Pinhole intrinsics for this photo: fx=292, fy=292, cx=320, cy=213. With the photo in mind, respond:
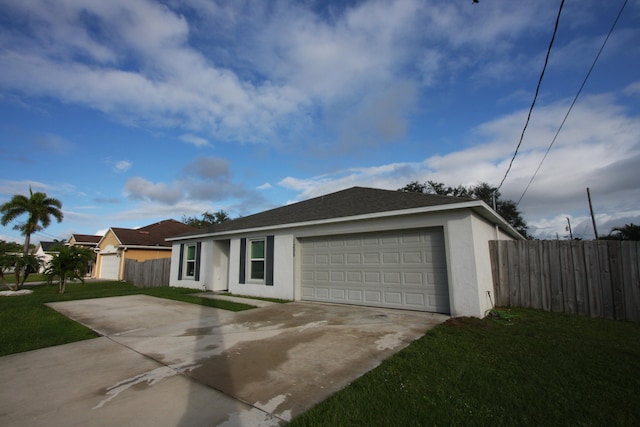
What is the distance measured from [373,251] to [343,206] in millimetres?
2157

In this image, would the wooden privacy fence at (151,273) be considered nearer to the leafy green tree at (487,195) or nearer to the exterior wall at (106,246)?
the exterior wall at (106,246)

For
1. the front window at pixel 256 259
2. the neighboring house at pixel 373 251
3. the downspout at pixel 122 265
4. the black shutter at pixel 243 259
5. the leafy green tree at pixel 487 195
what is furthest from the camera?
the leafy green tree at pixel 487 195

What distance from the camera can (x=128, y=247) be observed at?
22781mm

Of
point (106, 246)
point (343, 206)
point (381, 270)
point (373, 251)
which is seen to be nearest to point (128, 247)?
point (106, 246)

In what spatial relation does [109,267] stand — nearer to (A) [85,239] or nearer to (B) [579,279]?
(A) [85,239]

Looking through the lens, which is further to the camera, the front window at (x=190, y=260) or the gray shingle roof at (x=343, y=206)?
the front window at (x=190, y=260)

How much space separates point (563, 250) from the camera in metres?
7.47

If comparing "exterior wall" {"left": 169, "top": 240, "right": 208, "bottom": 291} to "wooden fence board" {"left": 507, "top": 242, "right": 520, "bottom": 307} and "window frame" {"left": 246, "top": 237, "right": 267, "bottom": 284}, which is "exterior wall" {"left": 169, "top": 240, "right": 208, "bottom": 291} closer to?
"window frame" {"left": 246, "top": 237, "right": 267, "bottom": 284}

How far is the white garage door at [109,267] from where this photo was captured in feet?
78.6

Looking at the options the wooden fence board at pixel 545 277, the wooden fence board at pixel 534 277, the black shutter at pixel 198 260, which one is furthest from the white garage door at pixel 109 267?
the wooden fence board at pixel 545 277

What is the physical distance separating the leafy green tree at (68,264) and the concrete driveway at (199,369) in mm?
9253

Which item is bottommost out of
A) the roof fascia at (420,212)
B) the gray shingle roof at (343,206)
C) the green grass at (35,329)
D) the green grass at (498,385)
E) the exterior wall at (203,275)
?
the green grass at (35,329)

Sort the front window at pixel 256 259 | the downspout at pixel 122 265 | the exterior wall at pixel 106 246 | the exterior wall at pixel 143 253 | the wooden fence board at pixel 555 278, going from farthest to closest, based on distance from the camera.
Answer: the exterior wall at pixel 106 246
the exterior wall at pixel 143 253
the downspout at pixel 122 265
the front window at pixel 256 259
the wooden fence board at pixel 555 278

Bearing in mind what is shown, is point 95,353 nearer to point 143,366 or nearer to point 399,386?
point 143,366
